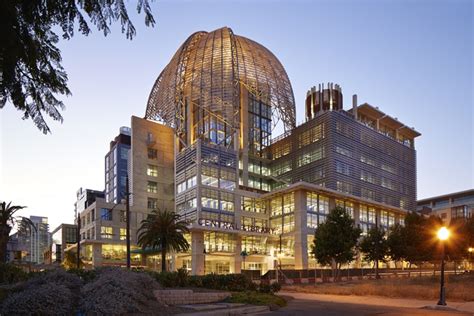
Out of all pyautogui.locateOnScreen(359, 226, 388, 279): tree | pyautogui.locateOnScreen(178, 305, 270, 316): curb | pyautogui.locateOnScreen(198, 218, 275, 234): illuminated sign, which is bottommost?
pyautogui.locateOnScreen(359, 226, 388, 279): tree

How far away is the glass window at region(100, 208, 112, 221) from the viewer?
102 metres

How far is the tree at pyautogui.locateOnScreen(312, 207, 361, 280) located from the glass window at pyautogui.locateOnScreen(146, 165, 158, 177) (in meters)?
58.6

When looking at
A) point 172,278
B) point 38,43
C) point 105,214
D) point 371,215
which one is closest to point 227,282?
point 172,278

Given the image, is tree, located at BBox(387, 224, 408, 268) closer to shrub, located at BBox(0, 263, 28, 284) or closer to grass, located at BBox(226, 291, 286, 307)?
grass, located at BBox(226, 291, 286, 307)

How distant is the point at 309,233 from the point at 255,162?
29.9 m

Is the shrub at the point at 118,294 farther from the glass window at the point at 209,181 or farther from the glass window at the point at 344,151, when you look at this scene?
the glass window at the point at 344,151

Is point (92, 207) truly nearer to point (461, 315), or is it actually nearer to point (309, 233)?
point (309, 233)

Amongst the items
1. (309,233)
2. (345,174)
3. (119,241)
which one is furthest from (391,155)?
(119,241)

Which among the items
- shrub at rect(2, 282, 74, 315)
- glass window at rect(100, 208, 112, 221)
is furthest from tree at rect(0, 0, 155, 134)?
glass window at rect(100, 208, 112, 221)

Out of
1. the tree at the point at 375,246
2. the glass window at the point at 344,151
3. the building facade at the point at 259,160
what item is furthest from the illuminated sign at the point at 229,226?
the tree at the point at 375,246

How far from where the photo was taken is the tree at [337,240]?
56.9 m

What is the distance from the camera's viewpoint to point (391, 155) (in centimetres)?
12231

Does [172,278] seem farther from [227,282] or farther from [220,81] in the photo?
[220,81]

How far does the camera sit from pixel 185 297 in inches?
911
